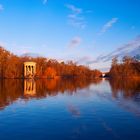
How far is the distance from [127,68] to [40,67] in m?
55.7

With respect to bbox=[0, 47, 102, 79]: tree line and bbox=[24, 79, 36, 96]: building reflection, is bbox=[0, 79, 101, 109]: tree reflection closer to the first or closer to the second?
bbox=[24, 79, 36, 96]: building reflection

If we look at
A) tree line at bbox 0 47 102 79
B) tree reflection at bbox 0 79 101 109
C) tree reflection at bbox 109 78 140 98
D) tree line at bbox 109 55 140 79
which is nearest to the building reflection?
tree reflection at bbox 0 79 101 109

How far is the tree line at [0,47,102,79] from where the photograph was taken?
13338 centimetres

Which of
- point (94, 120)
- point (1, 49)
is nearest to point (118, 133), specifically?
point (94, 120)

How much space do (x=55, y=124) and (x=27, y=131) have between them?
269 cm

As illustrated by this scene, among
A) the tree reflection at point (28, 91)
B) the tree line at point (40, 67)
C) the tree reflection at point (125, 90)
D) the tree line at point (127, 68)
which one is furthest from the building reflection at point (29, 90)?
the tree line at point (127, 68)

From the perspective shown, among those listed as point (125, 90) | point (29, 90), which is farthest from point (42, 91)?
point (125, 90)

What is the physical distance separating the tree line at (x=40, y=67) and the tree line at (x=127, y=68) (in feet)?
88.1

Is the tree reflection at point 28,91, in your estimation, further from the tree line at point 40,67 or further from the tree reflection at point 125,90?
the tree line at point 40,67

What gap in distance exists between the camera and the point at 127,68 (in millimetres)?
168500

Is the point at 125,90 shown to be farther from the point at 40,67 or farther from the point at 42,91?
the point at 40,67

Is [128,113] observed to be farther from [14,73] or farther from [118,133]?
[14,73]

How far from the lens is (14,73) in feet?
Answer: 463

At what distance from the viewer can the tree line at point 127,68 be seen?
165 metres
